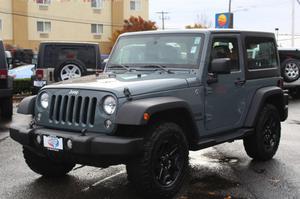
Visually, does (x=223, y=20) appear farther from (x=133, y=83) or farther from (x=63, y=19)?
(x=133, y=83)

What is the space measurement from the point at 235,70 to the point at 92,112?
232cm

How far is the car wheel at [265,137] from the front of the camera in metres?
6.63

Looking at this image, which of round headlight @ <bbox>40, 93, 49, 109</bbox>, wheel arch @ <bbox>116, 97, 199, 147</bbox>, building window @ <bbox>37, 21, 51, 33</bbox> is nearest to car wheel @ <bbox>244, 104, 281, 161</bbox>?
wheel arch @ <bbox>116, 97, 199, 147</bbox>

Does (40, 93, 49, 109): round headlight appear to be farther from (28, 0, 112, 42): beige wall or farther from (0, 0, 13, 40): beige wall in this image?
(28, 0, 112, 42): beige wall

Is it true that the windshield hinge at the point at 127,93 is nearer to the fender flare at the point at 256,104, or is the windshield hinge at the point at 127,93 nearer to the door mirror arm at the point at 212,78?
the door mirror arm at the point at 212,78

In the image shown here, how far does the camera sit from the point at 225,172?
627cm

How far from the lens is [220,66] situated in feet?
18.2

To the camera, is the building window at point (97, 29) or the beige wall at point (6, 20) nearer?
the beige wall at point (6, 20)

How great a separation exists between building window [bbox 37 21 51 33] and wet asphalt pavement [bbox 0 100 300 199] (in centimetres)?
3718

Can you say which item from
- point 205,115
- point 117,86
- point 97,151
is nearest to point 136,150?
point 97,151

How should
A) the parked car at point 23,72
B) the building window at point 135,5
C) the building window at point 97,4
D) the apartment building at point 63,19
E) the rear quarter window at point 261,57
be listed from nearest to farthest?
1. the rear quarter window at point 261,57
2. the parked car at point 23,72
3. the apartment building at point 63,19
4. the building window at point 97,4
5. the building window at point 135,5

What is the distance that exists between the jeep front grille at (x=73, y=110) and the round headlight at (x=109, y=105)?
0.12 metres

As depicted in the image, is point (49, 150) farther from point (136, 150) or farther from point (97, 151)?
point (136, 150)

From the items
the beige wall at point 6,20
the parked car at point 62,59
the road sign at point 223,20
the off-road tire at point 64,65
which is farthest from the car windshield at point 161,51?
the beige wall at point 6,20
